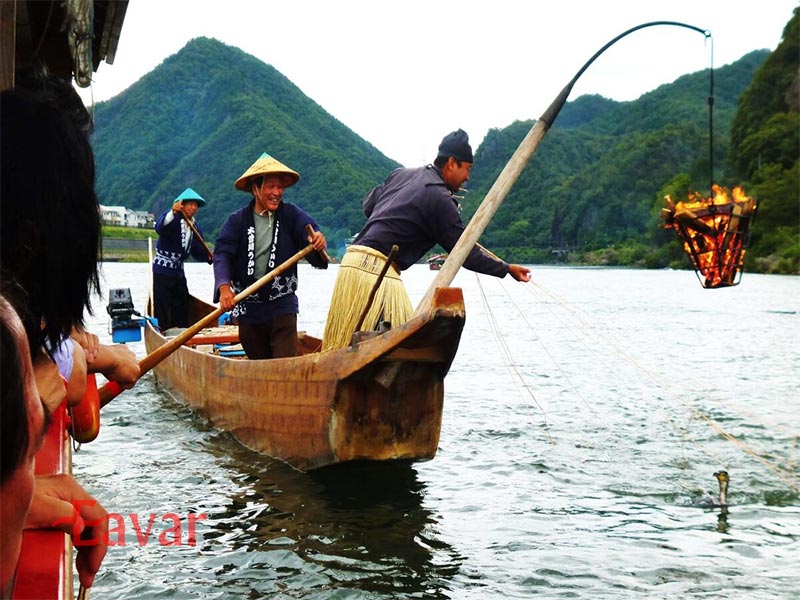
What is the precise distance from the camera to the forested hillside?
69.9 m

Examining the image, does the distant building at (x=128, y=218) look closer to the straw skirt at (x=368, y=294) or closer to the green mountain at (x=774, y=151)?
the green mountain at (x=774, y=151)

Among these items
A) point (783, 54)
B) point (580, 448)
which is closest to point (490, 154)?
point (783, 54)

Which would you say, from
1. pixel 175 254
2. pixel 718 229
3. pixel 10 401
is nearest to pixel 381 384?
pixel 718 229

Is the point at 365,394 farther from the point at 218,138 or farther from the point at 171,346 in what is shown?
the point at 218,138

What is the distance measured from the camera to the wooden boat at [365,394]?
535 centimetres

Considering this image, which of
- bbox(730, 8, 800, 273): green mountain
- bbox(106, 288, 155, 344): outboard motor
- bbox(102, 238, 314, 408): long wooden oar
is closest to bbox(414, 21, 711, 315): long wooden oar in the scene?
bbox(102, 238, 314, 408): long wooden oar

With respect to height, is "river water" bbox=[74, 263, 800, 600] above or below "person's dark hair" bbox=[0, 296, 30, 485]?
below

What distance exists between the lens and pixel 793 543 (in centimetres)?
557

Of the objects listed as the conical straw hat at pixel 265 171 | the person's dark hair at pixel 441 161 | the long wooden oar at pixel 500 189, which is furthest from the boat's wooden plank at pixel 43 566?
the conical straw hat at pixel 265 171

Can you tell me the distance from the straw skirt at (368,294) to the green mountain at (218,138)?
66.8 meters

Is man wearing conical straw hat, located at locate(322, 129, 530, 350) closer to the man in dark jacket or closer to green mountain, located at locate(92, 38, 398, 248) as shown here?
the man in dark jacket

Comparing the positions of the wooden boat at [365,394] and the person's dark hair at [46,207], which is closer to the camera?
the person's dark hair at [46,207]

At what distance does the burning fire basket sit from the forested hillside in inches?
2011

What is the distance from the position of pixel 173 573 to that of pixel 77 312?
3018 mm
